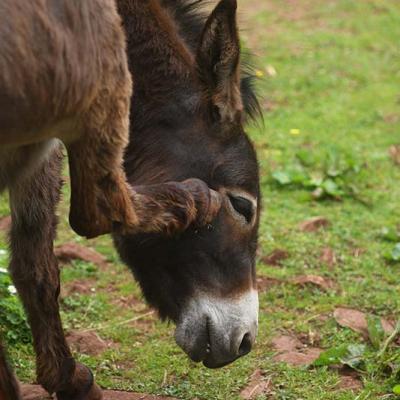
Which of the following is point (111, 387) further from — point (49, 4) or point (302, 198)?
point (302, 198)

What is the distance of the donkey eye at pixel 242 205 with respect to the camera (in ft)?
14.8

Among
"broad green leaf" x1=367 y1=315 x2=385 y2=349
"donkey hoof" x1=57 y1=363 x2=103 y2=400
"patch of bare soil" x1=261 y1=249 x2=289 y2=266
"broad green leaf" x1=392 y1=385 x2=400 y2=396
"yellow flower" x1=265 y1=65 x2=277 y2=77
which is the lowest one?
"yellow flower" x1=265 y1=65 x2=277 y2=77

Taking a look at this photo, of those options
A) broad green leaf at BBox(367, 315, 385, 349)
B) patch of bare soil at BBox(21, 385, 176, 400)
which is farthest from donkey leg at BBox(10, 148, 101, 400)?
broad green leaf at BBox(367, 315, 385, 349)

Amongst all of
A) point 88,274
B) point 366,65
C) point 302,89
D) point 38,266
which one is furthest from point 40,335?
point 366,65

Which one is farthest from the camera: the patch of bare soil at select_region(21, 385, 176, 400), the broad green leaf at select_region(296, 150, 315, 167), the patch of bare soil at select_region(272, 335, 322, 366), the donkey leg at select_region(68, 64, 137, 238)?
the broad green leaf at select_region(296, 150, 315, 167)

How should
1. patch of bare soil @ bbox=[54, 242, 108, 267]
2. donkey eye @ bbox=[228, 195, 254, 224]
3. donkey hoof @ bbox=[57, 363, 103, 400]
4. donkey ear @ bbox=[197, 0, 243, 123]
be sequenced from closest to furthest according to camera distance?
1. donkey ear @ bbox=[197, 0, 243, 123]
2. donkey eye @ bbox=[228, 195, 254, 224]
3. donkey hoof @ bbox=[57, 363, 103, 400]
4. patch of bare soil @ bbox=[54, 242, 108, 267]

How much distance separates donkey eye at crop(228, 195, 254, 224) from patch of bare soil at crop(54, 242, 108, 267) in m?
2.00

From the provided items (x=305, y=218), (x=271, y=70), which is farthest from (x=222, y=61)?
(x=271, y=70)

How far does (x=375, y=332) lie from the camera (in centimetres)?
530

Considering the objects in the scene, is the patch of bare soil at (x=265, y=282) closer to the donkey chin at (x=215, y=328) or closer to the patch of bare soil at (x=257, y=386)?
the patch of bare soil at (x=257, y=386)

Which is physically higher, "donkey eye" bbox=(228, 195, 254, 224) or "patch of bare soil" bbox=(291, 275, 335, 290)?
"donkey eye" bbox=(228, 195, 254, 224)

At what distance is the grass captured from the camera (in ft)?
16.6

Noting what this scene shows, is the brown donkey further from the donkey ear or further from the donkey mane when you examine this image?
the donkey mane

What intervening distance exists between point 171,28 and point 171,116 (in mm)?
449
